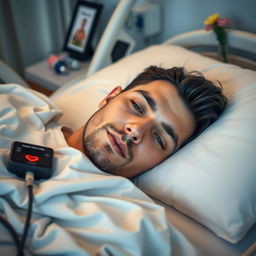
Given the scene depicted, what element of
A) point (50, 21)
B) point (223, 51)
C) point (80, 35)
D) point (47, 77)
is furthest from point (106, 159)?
point (50, 21)

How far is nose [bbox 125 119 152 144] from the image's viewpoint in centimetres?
104

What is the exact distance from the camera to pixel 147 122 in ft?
3.53

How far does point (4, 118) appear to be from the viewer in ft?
3.71

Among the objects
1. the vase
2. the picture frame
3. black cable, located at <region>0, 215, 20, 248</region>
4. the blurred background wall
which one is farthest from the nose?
the picture frame

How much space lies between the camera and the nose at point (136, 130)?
104 centimetres

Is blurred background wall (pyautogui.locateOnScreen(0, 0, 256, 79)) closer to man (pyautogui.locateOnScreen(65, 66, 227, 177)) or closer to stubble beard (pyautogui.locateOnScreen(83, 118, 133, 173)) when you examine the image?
man (pyautogui.locateOnScreen(65, 66, 227, 177))

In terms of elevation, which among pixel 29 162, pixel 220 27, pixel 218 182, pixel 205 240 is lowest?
pixel 205 240

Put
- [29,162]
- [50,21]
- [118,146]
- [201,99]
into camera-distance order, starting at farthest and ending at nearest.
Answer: [50,21] < [201,99] < [118,146] < [29,162]

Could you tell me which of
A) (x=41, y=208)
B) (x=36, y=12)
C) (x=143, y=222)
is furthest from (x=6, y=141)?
(x=36, y=12)

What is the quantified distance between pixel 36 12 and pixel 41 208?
5.28 ft

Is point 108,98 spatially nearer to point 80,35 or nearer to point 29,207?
point 29,207

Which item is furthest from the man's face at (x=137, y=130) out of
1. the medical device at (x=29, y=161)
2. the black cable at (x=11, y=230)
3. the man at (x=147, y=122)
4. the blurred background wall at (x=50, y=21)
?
the blurred background wall at (x=50, y=21)

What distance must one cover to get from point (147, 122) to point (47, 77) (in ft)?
Answer: 3.26

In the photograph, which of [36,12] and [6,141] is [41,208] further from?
[36,12]
